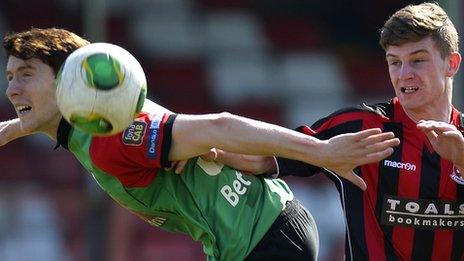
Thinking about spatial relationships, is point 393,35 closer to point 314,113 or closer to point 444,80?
point 444,80

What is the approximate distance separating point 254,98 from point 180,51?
1.17 metres

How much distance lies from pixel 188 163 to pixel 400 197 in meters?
0.85

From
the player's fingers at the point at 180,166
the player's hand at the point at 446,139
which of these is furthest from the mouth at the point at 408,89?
the player's fingers at the point at 180,166

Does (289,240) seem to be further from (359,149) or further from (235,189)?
(359,149)

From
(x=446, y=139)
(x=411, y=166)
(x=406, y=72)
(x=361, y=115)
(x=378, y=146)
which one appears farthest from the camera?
(x=361, y=115)

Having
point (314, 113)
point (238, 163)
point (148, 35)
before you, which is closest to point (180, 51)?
point (148, 35)

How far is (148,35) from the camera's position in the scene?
43.1 feet

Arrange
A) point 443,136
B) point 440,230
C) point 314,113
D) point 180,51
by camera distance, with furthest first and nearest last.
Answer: point 180,51 < point 314,113 < point 440,230 < point 443,136

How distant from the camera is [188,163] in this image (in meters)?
4.31

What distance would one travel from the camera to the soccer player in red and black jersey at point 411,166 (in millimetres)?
4191

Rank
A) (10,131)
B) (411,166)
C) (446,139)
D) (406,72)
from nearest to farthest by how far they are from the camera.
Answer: (446,139) → (406,72) → (411,166) → (10,131)

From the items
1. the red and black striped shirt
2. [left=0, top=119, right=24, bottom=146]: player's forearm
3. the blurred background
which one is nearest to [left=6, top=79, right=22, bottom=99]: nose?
[left=0, top=119, right=24, bottom=146]: player's forearm

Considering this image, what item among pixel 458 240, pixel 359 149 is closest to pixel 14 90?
pixel 359 149

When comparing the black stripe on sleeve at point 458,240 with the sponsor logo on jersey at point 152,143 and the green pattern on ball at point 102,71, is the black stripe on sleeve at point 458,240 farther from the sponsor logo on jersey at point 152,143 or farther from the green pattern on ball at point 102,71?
the green pattern on ball at point 102,71
